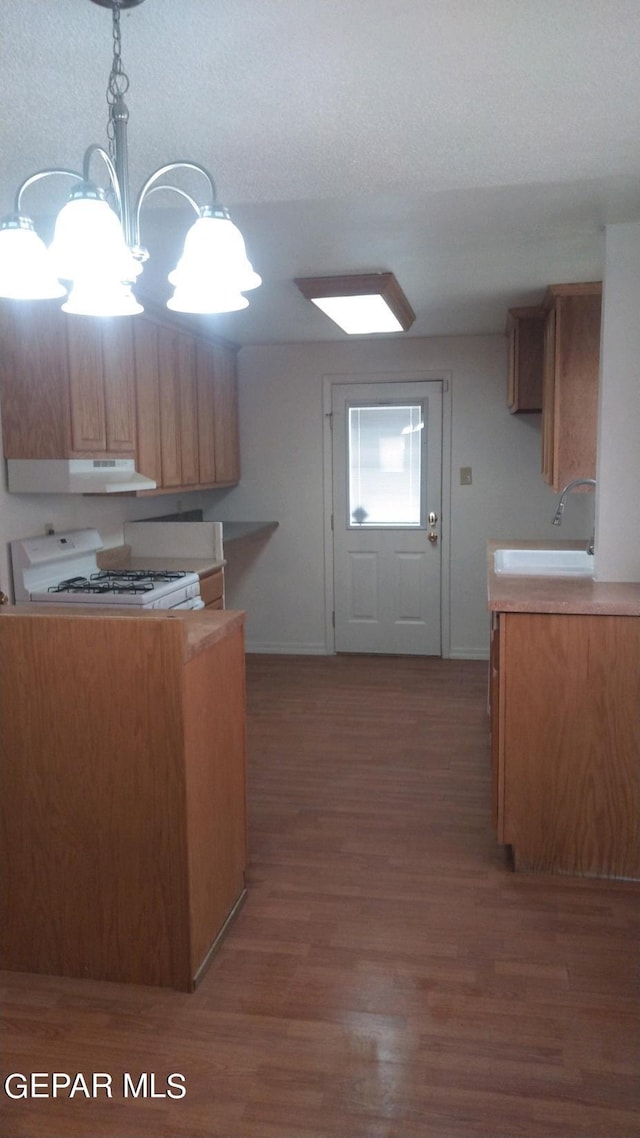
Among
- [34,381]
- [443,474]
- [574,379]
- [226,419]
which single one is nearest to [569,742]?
[574,379]

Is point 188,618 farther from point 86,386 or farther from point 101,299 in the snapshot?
point 86,386

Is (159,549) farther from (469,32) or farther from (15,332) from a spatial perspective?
(469,32)

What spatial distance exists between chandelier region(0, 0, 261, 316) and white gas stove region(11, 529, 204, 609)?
1.98m

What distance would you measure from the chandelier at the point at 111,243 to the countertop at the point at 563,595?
4.86 feet

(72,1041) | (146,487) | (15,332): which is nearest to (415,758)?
(146,487)

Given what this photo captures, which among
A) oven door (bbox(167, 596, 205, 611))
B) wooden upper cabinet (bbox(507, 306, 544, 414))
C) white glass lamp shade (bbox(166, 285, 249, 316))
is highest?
wooden upper cabinet (bbox(507, 306, 544, 414))

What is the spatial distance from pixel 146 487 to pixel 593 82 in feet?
8.46

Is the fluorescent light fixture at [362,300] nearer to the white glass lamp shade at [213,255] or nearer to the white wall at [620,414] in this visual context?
the white wall at [620,414]

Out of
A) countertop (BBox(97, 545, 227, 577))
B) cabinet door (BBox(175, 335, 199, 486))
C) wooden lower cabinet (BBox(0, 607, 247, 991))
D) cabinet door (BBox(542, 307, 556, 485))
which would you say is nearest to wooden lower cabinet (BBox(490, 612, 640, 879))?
wooden lower cabinet (BBox(0, 607, 247, 991))

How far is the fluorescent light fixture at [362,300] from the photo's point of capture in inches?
144

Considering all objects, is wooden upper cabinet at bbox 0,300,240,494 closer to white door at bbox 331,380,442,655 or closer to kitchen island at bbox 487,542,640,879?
white door at bbox 331,380,442,655

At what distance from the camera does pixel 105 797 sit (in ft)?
7.21

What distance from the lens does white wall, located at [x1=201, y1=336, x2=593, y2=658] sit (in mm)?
5445

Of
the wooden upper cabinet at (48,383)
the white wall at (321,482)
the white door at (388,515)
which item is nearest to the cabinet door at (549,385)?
the white wall at (321,482)
